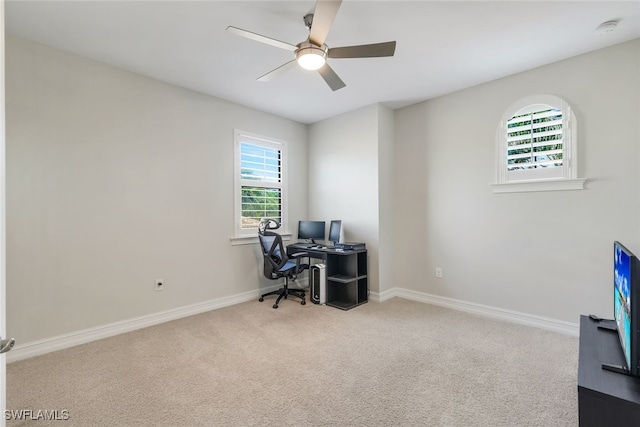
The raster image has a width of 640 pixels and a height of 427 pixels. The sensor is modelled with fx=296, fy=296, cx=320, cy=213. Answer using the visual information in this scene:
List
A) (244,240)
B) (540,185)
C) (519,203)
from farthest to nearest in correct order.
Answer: (244,240) < (519,203) < (540,185)

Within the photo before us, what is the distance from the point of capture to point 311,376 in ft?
7.11

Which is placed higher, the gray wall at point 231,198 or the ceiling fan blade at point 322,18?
the ceiling fan blade at point 322,18

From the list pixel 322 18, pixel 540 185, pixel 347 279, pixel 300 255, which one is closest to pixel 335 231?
pixel 300 255

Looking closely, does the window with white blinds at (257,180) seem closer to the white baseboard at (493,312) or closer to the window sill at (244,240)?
the window sill at (244,240)

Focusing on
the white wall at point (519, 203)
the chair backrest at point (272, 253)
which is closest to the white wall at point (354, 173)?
the white wall at point (519, 203)

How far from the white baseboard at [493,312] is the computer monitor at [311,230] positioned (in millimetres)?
1254

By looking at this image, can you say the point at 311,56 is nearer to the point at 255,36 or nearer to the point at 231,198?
the point at 255,36

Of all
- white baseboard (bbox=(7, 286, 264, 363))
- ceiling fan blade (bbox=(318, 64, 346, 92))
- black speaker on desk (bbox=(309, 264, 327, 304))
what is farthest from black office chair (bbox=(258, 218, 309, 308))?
ceiling fan blade (bbox=(318, 64, 346, 92))

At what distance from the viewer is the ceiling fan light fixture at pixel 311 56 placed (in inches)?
83.6

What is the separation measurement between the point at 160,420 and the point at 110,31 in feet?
9.43

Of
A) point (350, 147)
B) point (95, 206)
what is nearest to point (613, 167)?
point (350, 147)

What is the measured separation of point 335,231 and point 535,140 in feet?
8.31

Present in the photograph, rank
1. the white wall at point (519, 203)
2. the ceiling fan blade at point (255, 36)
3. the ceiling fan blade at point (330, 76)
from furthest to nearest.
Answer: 1. the white wall at point (519, 203)
2. the ceiling fan blade at point (330, 76)
3. the ceiling fan blade at point (255, 36)

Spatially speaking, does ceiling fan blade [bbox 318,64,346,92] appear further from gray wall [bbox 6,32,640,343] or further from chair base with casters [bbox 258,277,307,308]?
chair base with casters [bbox 258,277,307,308]
